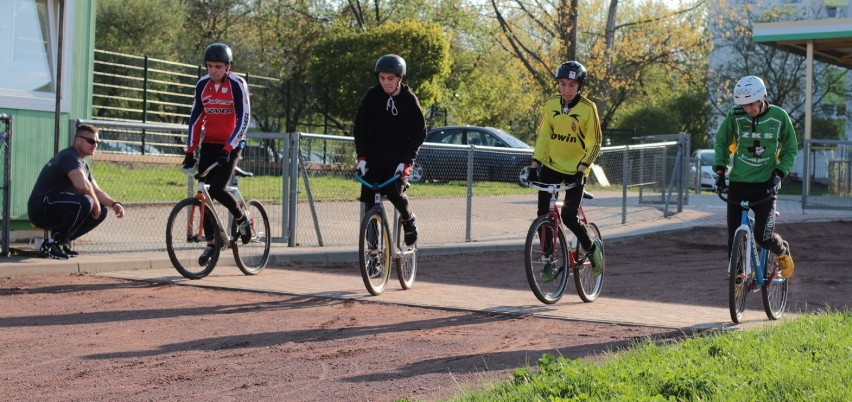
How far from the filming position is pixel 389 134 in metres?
9.70

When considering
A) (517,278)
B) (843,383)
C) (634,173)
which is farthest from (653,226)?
(843,383)

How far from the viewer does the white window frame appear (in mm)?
11594

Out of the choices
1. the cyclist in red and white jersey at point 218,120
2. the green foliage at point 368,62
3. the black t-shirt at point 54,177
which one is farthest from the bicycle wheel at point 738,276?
the green foliage at point 368,62

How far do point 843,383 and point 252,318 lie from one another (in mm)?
4154

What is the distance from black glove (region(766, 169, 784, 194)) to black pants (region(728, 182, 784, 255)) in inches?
2.2

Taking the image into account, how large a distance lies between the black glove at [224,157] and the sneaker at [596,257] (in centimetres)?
317

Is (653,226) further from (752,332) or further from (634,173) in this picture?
(752,332)

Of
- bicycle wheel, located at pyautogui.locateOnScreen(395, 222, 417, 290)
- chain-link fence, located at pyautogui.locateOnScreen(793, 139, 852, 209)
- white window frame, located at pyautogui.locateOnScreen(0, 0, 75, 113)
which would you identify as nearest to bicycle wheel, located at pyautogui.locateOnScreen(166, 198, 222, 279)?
bicycle wheel, located at pyautogui.locateOnScreen(395, 222, 417, 290)

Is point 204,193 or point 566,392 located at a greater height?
point 204,193

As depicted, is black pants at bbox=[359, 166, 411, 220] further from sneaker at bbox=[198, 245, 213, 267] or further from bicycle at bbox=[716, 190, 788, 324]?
bicycle at bbox=[716, 190, 788, 324]

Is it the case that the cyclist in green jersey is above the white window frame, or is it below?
below

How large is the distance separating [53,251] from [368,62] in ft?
74.7

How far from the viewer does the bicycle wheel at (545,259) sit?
9242 mm

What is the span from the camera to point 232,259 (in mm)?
11867
